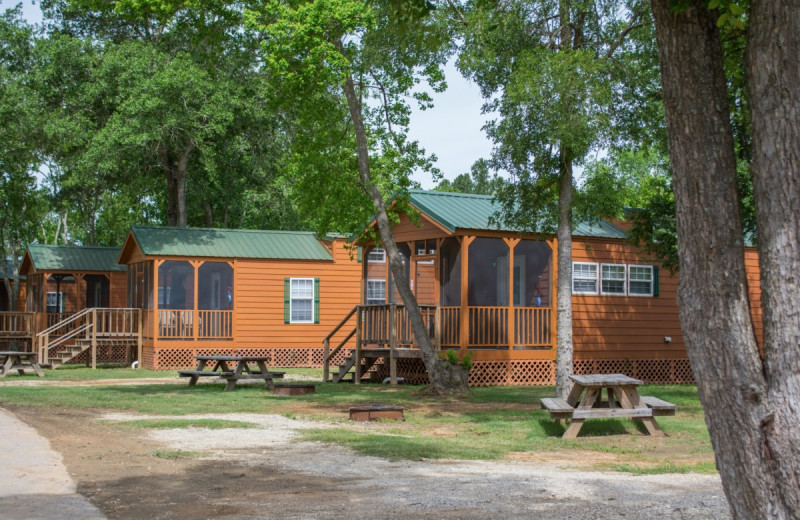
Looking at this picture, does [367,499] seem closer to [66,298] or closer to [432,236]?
[432,236]

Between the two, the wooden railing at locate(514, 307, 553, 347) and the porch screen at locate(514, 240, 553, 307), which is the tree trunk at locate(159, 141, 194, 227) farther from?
the wooden railing at locate(514, 307, 553, 347)

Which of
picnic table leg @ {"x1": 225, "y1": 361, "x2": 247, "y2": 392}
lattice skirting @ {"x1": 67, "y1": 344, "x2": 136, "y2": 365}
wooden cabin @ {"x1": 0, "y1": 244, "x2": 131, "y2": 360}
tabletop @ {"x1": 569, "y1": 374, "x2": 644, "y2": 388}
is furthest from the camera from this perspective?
lattice skirting @ {"x1": 67, "y1": 344, "x2": 136, "y2": 365}

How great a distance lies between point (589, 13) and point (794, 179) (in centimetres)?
1229

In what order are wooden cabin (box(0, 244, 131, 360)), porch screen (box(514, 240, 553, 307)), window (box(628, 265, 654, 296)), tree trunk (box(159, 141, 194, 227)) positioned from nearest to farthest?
porch screen (box(514, 240, 553, 307))
window (box(628, 265, 654, 296))
wooden cabin (box(0, 244, 131, 360))
tree trunk (box(159, 141, 194, 227))

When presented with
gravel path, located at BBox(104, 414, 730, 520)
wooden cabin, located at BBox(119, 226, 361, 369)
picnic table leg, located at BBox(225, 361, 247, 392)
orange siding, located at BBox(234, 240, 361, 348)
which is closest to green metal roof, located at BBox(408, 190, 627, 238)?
picnic table leg, located at BBox(225, 361, 247, 392)

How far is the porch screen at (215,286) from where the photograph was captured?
28.2 meters

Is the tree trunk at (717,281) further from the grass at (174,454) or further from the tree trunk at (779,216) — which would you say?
the grass at (174,454)

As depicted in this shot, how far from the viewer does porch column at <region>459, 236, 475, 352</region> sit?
64.5 feet

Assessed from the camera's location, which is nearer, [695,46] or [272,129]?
[695,46]

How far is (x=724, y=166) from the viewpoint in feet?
13.7

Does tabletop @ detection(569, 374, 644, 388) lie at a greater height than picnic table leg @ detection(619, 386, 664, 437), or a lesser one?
greater

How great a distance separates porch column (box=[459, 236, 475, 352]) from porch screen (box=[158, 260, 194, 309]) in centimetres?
1216

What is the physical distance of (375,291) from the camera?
26.8 meters

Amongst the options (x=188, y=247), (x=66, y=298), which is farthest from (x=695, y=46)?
(x=66, y=298)
